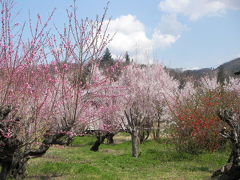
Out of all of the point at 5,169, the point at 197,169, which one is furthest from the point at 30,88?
the point at 197,169

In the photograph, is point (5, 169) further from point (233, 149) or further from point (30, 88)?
point (233, 149)

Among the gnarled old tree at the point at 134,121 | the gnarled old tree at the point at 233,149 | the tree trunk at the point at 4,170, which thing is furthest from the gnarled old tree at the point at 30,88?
the gnarled old tree at the point at 134,121

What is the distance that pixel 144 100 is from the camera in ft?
54.2

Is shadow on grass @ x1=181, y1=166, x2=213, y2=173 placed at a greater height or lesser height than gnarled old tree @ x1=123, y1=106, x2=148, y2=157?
lesser

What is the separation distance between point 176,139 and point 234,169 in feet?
23.8

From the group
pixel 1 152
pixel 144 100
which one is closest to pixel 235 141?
pixel 1 152

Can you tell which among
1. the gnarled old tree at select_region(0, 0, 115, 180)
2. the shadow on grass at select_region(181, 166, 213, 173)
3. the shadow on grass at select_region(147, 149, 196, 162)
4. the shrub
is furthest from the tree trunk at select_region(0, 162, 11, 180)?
the shrub

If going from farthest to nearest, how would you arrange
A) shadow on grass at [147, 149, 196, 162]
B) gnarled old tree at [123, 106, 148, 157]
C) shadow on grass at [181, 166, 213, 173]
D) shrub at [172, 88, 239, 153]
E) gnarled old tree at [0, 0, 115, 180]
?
1. gnarled old tree at [123, 106, 148, 157]
2. shrub at [172, 88, 239, 153]
3. shadow on grass at [147, 149, 196, 162]
4. shadow on grass at [181, 166, 213, 173]
5. gnarled old tree at [0, 0, 115, 180]

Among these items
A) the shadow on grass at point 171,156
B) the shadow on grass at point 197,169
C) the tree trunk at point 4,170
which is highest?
the tree trunk at point 4,170

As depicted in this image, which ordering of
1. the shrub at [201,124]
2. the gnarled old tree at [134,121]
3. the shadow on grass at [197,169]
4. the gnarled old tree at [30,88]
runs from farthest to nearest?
the gnarled old tree at [134,121], the shrub at [201,124], the shadow on grass at [197,169], the gnarled old tree at [30,88]

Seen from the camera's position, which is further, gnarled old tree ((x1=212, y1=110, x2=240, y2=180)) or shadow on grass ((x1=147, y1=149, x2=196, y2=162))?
shadow on grass ((x1=147, y1=149, x2=196, y2=162))

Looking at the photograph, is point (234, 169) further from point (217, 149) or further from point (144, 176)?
point (217, 149)

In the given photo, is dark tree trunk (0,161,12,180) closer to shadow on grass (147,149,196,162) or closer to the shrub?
shadow on grass (147,149,196,162)

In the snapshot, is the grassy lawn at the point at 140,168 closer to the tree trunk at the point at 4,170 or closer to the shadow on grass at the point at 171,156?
the shadow on grass at the point at 171,156
